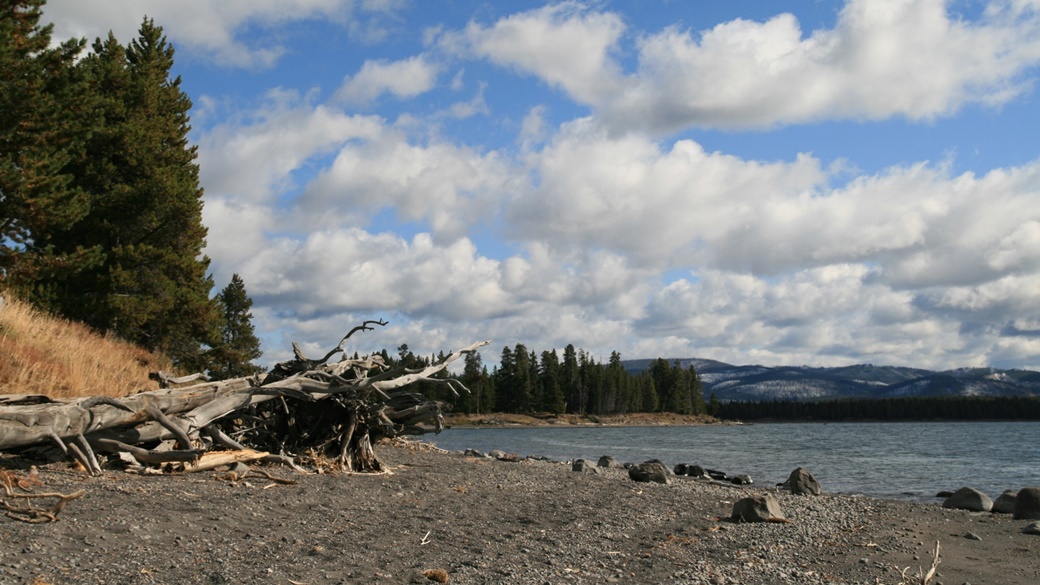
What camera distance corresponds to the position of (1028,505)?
1556cm

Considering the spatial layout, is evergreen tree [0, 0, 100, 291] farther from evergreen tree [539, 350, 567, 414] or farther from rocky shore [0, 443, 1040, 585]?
evergreen tree [539, 350, 567, 414]

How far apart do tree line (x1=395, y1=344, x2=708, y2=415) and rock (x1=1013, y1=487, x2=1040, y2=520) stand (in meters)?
91.5

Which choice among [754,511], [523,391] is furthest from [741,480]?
[523,391]

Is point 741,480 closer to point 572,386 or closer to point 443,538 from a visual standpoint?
point 443,538

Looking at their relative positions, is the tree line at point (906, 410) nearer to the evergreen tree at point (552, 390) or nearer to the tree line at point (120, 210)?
the evergreen tree at point (552, 390)

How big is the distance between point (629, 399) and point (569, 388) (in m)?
11.7

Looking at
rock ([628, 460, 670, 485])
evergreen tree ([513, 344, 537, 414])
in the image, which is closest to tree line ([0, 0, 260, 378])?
rock ([628, 460, 670, 485])

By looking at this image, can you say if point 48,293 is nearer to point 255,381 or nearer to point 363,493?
point 255,381

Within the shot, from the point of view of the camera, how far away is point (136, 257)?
23125 millimetres

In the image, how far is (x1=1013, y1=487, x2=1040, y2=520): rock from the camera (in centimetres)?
1535

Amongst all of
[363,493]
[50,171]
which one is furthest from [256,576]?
[50,171]

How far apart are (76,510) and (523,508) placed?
5.76 metres

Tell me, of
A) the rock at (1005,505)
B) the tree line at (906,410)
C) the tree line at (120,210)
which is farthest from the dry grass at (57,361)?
the tree line at (906,410)

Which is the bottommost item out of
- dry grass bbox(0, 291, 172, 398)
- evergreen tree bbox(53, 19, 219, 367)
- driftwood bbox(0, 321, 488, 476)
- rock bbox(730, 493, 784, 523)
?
rock bbox(730, 493, 784, 523)
